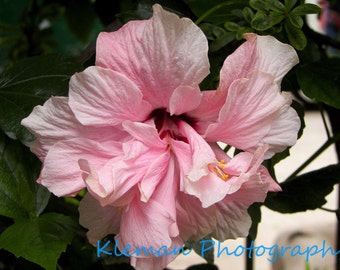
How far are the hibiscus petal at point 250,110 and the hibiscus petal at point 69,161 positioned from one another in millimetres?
57

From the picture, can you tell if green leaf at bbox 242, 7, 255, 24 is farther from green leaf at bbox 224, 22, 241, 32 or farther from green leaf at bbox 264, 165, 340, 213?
green leaf at bbox 264, 165, 340, 213

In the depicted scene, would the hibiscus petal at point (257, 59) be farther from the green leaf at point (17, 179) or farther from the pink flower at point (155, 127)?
the green leaf at point (17, 179)

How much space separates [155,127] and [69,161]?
0.16 feet

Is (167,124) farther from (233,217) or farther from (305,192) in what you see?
(305,192)

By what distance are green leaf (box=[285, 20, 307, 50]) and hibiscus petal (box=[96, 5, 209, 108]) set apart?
3.6 inches

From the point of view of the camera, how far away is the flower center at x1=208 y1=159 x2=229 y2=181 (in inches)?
10.0

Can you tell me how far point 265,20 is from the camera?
12.2 inches

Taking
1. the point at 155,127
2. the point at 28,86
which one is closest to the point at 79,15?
the point at 28,86

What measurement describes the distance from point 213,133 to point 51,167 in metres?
0.09

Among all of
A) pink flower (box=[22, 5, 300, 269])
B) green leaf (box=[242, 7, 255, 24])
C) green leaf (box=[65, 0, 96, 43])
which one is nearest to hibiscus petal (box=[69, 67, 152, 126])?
pink flower (box=[22, 5, 300, 269])

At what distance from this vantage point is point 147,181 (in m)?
0.25

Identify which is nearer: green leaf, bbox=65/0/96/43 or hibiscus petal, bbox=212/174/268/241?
hibiscus petal, bbox=212/174/268/241

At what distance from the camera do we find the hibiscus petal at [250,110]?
0.25 metres

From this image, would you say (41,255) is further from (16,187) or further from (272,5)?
(272,5)
